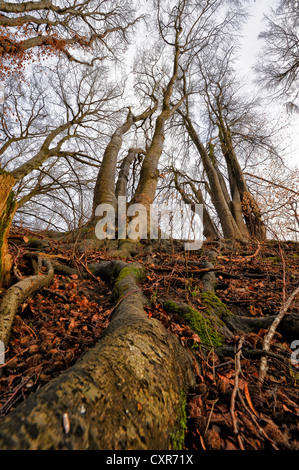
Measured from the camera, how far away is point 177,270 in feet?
9.94

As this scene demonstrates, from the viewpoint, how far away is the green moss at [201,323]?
1630 millimetres

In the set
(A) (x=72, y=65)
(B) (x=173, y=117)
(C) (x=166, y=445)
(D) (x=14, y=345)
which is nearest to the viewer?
(C) (x=166, y=445)

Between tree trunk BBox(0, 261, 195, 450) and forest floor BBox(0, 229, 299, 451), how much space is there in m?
0.19

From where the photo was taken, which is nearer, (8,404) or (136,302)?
(8,404)

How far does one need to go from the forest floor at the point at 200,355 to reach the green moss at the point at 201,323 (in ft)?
0.23

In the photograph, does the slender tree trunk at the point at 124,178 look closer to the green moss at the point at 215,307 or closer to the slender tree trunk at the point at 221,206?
the slender tree trunk at the point at 221,206

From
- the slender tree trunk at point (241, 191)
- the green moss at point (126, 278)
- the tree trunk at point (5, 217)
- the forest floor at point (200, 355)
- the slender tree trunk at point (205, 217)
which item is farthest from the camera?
the slender tree trunk at point (205, 217)

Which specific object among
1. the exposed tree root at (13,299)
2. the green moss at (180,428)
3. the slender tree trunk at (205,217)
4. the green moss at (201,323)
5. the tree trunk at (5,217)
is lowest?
the green moss at (180,428)

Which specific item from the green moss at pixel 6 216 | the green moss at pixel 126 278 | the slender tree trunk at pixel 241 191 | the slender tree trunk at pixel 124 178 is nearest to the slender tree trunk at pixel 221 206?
the slender tree trunk at pixel 241 191

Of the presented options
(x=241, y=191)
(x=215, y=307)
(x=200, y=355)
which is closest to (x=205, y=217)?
(x=241, y=191)

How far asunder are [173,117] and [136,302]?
12.1 meters

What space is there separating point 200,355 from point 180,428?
0.63 meters
